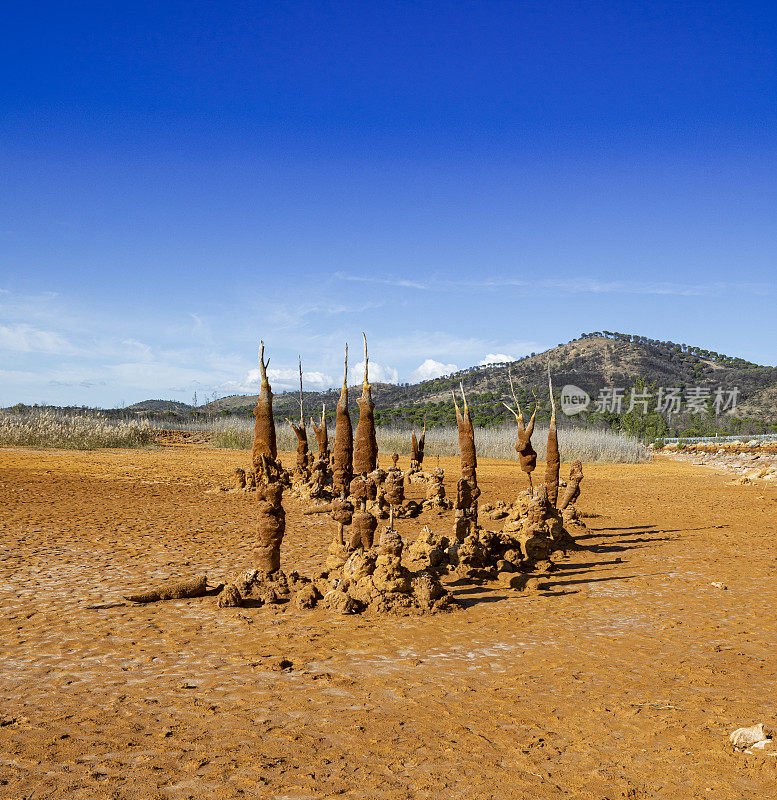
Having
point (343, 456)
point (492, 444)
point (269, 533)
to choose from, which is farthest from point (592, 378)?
point (269, 533)

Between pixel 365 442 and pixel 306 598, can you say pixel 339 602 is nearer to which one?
pixel 306 598

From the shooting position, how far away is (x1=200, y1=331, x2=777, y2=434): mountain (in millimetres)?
61062

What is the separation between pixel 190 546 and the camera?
27.8ft

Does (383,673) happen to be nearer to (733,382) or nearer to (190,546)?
(190,546)

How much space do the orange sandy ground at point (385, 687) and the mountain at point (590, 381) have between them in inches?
1751

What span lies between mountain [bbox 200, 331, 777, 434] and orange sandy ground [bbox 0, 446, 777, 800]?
146 ft

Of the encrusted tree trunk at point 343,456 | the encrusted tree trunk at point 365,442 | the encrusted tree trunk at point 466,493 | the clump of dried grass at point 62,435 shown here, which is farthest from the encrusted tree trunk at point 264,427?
the clump of dried grass at point 62,435

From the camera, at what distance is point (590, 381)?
70750mm

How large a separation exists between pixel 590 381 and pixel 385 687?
70.5 meters

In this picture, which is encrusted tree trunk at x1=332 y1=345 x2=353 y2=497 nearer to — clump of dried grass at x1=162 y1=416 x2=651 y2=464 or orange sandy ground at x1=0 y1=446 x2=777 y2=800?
orange sandy ground at x1=0 y1=446 x2=777 y2=800

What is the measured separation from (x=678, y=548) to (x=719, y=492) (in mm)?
Answer: 9827

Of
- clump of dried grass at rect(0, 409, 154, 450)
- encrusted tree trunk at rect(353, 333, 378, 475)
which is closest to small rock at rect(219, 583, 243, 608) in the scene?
encrusted tree trunk at rect(353, 333, 378, 475)

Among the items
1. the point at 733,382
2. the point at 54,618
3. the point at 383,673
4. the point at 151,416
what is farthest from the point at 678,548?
the point at 733,382

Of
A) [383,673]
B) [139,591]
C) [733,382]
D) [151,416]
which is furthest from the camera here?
[733,382]
